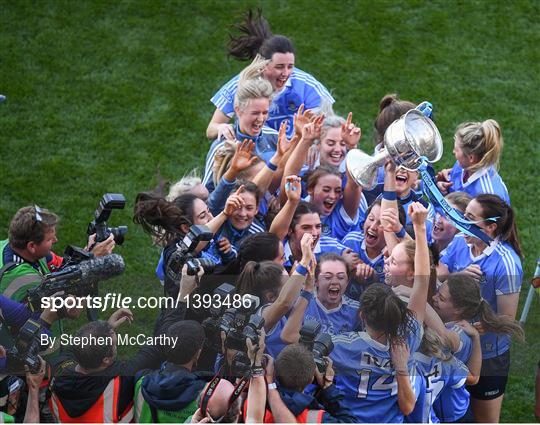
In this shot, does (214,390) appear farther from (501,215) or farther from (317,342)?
(501,215)

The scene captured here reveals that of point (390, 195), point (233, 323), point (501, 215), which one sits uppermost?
point (390, 195)

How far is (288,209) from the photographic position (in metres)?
5.21

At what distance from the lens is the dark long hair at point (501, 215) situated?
4945 mm

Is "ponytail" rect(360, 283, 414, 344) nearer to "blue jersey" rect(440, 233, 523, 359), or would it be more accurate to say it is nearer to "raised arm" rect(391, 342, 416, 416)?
"raised arm" rect(391, 342, 416, 416)

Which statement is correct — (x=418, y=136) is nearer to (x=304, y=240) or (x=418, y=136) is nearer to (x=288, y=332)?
(x=304, y=240)

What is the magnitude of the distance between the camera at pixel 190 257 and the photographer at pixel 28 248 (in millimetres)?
349

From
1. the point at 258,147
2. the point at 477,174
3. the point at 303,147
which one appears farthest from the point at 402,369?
the point at 258,147

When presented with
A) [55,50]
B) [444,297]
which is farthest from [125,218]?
[444,297]

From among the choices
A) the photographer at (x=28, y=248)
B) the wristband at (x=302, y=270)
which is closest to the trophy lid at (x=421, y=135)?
the wristband at (x=302, y=270)

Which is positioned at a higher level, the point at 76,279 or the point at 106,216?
the point at 106,216

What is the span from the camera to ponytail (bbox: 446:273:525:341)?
436 cm

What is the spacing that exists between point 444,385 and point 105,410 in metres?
1.48

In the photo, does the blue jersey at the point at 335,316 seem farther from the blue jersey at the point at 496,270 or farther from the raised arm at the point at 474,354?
the blue jersey at the point at 496,270

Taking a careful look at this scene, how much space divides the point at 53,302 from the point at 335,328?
118cm
